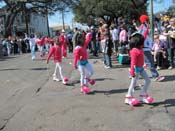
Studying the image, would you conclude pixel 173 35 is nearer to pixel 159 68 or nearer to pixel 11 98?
pixel 159 68

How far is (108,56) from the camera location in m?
17.1

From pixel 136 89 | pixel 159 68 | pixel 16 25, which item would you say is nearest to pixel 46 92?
pixel 136 89

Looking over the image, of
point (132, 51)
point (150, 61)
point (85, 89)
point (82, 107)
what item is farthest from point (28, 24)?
point (132, 51)

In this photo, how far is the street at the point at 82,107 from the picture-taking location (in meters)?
8.16

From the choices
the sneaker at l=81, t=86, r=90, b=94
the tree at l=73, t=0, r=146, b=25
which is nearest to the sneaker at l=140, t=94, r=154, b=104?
the sneaker at l=81, t=86, r=90, b=94

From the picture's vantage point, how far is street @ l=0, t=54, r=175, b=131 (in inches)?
321

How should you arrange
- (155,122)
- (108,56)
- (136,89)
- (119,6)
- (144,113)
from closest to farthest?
(155,122), (144,113), (136,89), (108,56), (119,6)

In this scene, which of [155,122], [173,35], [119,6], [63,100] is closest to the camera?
[155,122]

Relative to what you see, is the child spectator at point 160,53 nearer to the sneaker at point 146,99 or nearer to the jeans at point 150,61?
the jeans at point 150,61

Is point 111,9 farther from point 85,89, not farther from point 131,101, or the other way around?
point 131,101

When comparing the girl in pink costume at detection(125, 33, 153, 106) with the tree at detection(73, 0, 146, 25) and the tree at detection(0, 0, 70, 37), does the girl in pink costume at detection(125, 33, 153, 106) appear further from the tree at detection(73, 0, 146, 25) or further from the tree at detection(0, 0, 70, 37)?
the tree at detection(73, 0, 146, 25)

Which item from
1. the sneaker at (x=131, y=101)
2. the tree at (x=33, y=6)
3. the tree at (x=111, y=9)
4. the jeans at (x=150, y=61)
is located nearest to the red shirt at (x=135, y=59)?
the sneaker at (x=131, y=101)

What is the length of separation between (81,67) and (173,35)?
15.9ft

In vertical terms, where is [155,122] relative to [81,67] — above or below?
below
